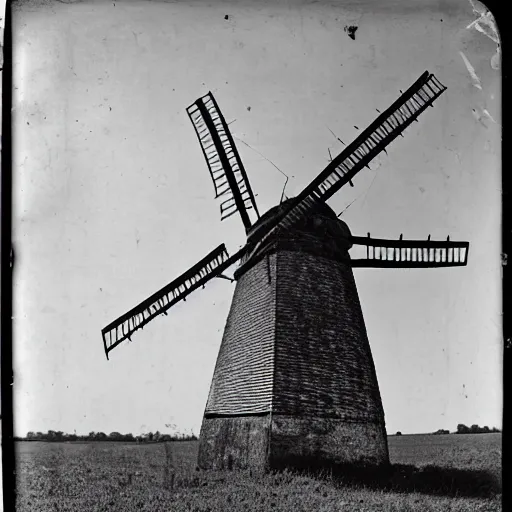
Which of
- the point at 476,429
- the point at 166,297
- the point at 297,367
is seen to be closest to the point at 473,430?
the point at 476,429

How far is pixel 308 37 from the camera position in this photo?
6547 mm

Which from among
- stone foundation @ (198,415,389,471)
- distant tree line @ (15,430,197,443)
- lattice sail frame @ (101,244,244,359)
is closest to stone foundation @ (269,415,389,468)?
stone foundation @ (198,415,389,471)

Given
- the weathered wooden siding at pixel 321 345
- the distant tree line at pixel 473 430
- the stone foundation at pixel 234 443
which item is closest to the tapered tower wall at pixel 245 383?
the stone foundation at pixel 234 443

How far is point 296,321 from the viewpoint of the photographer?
22.1 ft

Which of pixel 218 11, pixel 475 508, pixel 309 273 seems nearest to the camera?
pixel 475 508

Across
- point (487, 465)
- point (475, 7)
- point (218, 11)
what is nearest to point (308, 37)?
point (218, 11)

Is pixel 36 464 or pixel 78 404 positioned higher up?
pixel 78 404

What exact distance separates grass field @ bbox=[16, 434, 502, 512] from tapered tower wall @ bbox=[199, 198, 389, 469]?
227 millimetres

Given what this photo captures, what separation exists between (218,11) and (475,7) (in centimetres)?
243

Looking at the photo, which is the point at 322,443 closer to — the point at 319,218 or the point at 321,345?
the point at 321,345

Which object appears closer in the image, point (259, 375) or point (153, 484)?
point (153, 484)

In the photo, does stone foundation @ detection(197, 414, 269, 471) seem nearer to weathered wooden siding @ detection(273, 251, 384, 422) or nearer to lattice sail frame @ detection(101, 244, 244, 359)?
weathered wooden siding @ detection(273, 251, 384, 422)

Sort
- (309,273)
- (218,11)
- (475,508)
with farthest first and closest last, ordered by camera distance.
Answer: (309,273)
(218,11)
(475,508)

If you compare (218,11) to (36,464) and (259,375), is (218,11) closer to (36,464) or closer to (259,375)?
(259,375)
